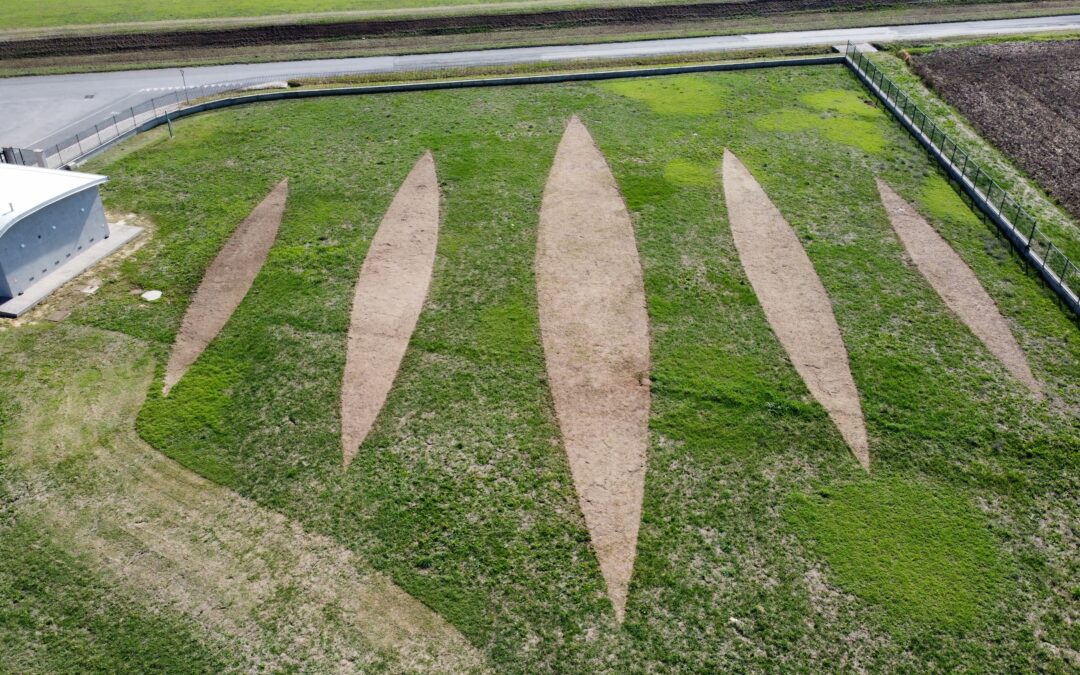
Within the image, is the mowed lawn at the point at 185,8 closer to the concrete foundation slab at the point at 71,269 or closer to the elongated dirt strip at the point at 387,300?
the elongated dirt strip at the point at 387,300

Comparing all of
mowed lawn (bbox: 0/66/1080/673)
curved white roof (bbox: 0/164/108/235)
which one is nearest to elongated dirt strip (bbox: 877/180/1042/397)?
mowed lawn (bbox: 0/66/1080/673)

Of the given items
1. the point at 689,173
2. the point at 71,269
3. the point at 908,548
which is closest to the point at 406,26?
the point at 689,173

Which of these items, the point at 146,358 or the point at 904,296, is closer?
the point at 146,358

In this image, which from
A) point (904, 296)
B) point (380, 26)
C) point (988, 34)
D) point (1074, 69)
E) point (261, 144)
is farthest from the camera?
point (380, 26)

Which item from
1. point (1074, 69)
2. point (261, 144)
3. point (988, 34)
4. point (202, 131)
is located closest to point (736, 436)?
point (261, 144)

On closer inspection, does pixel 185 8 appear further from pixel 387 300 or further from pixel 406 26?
pixel 387 300

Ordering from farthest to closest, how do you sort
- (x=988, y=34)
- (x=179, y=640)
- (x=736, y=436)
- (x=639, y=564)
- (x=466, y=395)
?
(x=988, y=34) < (x=466, y=395) < (x=736, y=436) < (x=639, y=564) < (x=179, y=640)

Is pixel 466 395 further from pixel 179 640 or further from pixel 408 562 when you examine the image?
pixel 179 640
